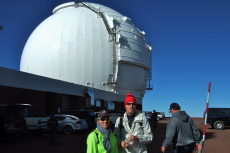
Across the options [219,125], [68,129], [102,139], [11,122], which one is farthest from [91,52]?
[102,139]

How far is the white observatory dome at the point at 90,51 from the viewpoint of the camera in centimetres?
3341

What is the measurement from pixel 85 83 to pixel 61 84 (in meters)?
6.91

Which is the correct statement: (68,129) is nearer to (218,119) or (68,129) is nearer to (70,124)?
(70,124)

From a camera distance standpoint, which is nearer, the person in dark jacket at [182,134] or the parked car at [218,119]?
the person in dark jacket at [182,134]

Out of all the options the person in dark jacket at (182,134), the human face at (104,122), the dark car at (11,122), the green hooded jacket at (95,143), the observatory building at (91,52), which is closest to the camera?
the green hooded jacket at (95,143)

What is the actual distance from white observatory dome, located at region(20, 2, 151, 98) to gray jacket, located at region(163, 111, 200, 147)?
27.8m

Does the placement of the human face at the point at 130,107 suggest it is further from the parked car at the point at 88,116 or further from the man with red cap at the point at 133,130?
the parked car at the point at 88,116

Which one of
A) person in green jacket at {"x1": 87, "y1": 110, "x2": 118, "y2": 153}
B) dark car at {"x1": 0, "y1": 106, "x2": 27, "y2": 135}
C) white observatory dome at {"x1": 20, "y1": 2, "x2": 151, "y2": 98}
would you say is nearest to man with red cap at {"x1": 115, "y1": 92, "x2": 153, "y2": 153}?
person in green jacket at {"x1": 87, "y1": 110, "x2": 118, "y2": 153}

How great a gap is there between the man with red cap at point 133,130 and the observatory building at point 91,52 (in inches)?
1014

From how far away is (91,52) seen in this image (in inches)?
1321

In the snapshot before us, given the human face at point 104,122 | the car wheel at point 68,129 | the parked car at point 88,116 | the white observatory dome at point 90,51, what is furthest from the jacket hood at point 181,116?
the white observatory dome at point 90,51

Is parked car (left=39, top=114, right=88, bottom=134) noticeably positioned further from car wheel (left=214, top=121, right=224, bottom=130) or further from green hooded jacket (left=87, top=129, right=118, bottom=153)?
green hooded jacket (left=87, top=129, right=118, bottom=153)

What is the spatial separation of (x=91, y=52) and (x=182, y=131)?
93.3 ft

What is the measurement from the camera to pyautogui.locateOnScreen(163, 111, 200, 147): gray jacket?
5.65 metres
